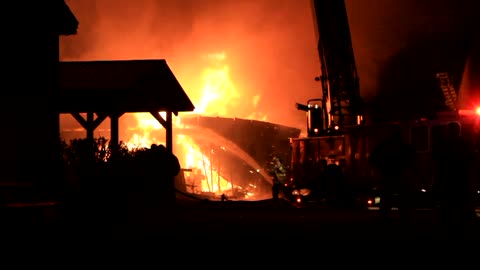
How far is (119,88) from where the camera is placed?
20922mm

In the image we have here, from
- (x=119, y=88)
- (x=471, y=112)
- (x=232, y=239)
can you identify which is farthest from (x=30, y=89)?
(x=471, y=112)

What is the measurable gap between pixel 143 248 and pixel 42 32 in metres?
8.17

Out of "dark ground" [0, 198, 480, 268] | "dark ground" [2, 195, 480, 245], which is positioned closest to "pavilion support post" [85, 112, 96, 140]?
"dark ground" [2, 195, 480, 245]

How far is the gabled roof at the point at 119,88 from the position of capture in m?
20.9

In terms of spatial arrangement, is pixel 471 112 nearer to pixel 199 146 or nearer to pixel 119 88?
pixel 119 88

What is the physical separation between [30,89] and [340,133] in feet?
38.3

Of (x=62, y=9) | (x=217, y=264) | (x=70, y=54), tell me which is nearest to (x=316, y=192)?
(x=62, y=9)

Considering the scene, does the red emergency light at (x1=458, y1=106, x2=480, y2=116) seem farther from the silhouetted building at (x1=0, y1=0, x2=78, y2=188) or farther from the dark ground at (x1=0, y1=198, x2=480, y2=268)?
the silhouetted building at (x1=0, y1=0, x2=78, y2=188)

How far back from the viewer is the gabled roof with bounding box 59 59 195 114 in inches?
824

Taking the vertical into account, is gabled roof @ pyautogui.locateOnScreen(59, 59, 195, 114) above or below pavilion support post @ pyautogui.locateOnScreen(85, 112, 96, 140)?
above

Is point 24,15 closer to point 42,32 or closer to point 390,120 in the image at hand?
point 42,32

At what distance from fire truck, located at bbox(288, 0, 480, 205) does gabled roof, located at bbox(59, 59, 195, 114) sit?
4.67 m

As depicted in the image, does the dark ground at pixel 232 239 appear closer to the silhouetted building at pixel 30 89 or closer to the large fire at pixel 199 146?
the silhouetted building at pixel 30 89

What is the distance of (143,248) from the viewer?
10336mm
